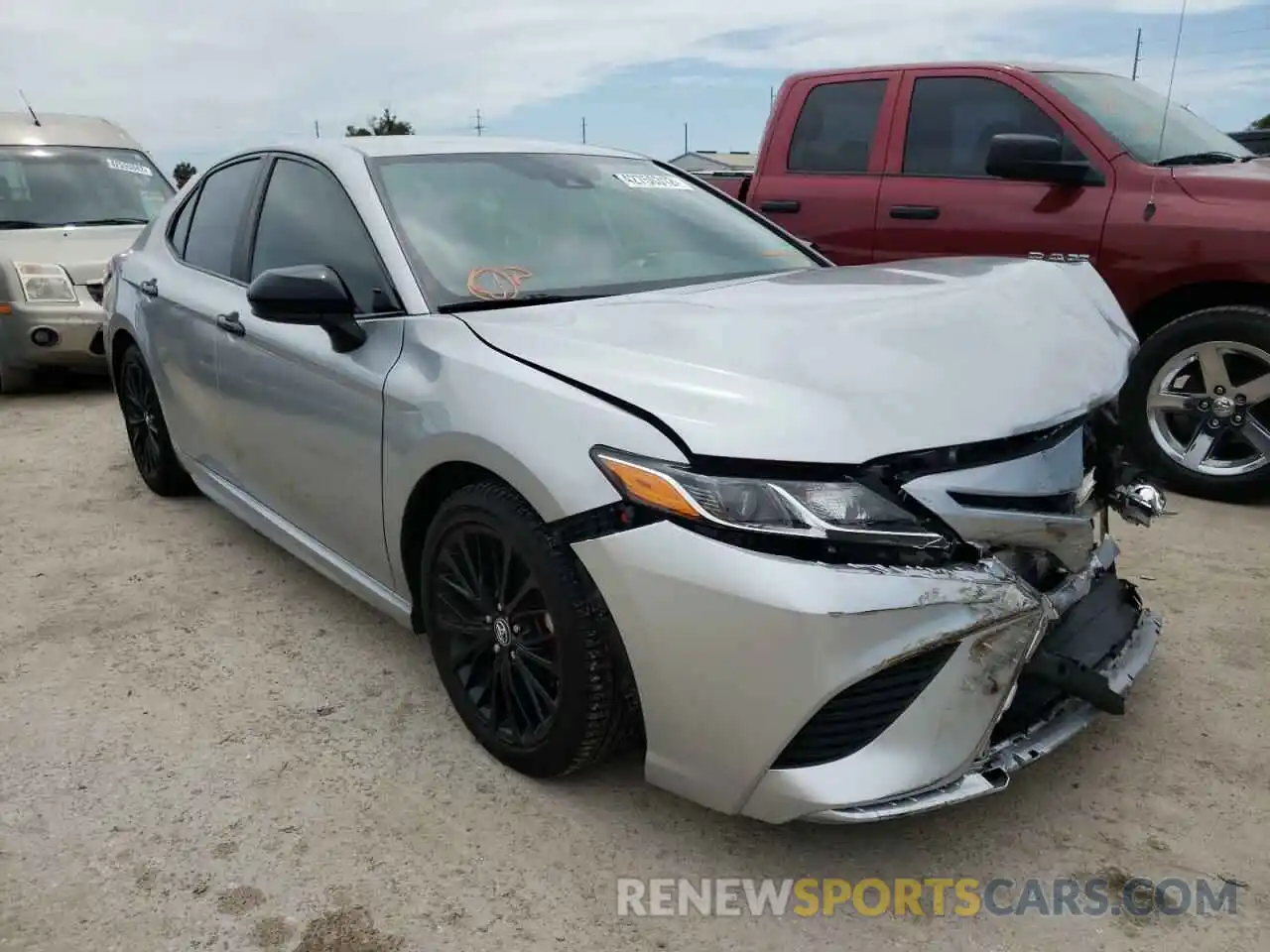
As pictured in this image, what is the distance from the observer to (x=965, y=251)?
4.95 meters

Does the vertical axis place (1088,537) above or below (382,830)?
above

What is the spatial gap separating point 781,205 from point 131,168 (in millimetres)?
5458

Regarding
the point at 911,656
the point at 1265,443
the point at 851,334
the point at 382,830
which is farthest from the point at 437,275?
the point at 1265,443

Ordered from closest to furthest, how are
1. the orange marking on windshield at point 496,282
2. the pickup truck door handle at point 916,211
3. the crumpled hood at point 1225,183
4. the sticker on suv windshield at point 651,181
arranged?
the orange marking on windshield at point 496,282, the sticker on suv windshield at point 651,181, the crumpled hood at point 1225,183, the pickup truck door handle at point 916,211

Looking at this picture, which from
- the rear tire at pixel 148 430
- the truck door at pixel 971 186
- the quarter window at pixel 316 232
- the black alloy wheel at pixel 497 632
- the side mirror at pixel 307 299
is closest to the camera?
the black alloy wheel at pixel 497 632

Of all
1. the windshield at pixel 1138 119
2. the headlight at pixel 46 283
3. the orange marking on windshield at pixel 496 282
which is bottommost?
the headlight at pixel 46 283

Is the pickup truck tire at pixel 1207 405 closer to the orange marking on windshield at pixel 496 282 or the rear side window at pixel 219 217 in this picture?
the orange marking on windshield at pixel 496 282

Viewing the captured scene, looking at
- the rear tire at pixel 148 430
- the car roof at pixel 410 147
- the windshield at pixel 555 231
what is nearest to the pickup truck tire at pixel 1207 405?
the windshield at pixel 555 231

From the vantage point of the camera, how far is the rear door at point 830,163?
5293mm

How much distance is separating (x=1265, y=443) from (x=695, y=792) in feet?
11.1

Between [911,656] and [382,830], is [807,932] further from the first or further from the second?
[382,830]

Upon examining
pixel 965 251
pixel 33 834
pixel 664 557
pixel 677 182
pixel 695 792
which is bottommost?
pixel 33 834

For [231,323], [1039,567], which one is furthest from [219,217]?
[1039,567]

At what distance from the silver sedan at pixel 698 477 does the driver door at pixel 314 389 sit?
1 centimetres
